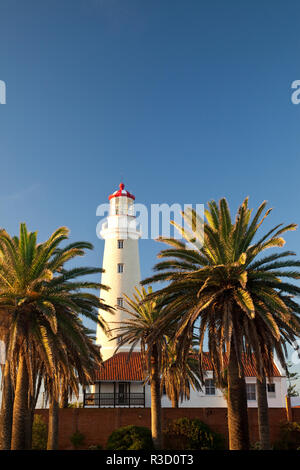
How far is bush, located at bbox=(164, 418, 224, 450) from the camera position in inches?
1358

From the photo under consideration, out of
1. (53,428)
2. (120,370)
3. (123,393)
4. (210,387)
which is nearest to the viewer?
(53,428)

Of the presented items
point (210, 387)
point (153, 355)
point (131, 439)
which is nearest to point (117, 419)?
point (131, 439)

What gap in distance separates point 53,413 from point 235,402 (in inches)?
543

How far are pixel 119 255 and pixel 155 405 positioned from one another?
2372 cm

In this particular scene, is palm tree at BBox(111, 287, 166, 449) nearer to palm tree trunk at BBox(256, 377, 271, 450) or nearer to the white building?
palm tree trunk at BBox(256, 377, 271, 450)

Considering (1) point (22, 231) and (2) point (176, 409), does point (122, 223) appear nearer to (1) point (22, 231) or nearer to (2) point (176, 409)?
(2) point (176, 409)

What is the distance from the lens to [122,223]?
54562mm

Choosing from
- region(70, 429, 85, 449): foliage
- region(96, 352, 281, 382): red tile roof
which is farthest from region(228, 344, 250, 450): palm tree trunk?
region(96, 352, 281, 382): red tile roof

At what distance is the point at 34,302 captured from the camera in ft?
76.5

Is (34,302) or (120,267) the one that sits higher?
(120,267)

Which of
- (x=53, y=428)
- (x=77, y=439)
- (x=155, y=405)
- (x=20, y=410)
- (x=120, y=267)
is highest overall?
(x=120, y=267)

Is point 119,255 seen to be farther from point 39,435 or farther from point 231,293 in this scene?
point 231,293

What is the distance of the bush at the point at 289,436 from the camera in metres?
35.5

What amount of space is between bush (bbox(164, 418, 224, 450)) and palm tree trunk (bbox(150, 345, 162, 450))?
11.8ft
